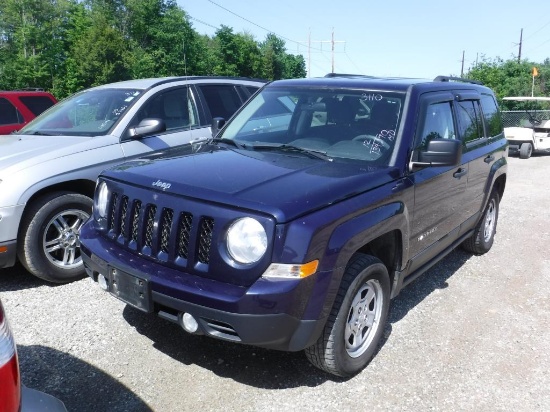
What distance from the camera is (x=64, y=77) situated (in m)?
40.9

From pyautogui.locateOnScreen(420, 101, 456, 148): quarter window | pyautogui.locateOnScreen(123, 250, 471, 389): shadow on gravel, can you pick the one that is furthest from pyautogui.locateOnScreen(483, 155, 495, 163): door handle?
pyautogui.locateOnScreen(123, 250, 471, 389): shadow on gravel

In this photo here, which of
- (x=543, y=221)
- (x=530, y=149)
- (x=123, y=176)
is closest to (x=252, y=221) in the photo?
(x=123, y=176)

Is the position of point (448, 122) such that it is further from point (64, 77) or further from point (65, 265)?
point (64, 77)

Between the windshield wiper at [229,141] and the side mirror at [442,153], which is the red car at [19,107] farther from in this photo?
the side mirror at [442,153]

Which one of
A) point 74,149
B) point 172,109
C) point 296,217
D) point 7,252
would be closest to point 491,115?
point 172,109

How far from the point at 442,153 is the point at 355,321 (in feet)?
4.22

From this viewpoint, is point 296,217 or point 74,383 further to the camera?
point 74,383

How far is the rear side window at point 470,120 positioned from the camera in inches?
185

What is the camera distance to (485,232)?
583cm

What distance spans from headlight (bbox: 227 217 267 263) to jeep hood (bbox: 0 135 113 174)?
8.26 ft

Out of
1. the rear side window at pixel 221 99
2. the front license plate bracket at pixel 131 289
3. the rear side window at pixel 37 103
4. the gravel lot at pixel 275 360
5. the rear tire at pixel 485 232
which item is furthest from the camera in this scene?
the rear side window at pixel 37 103

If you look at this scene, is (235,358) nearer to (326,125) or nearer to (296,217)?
(296,217)

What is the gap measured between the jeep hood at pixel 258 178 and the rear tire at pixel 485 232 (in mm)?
2694

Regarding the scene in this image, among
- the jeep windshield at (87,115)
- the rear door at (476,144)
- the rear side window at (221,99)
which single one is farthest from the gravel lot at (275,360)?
the rear side window at (221,99)
